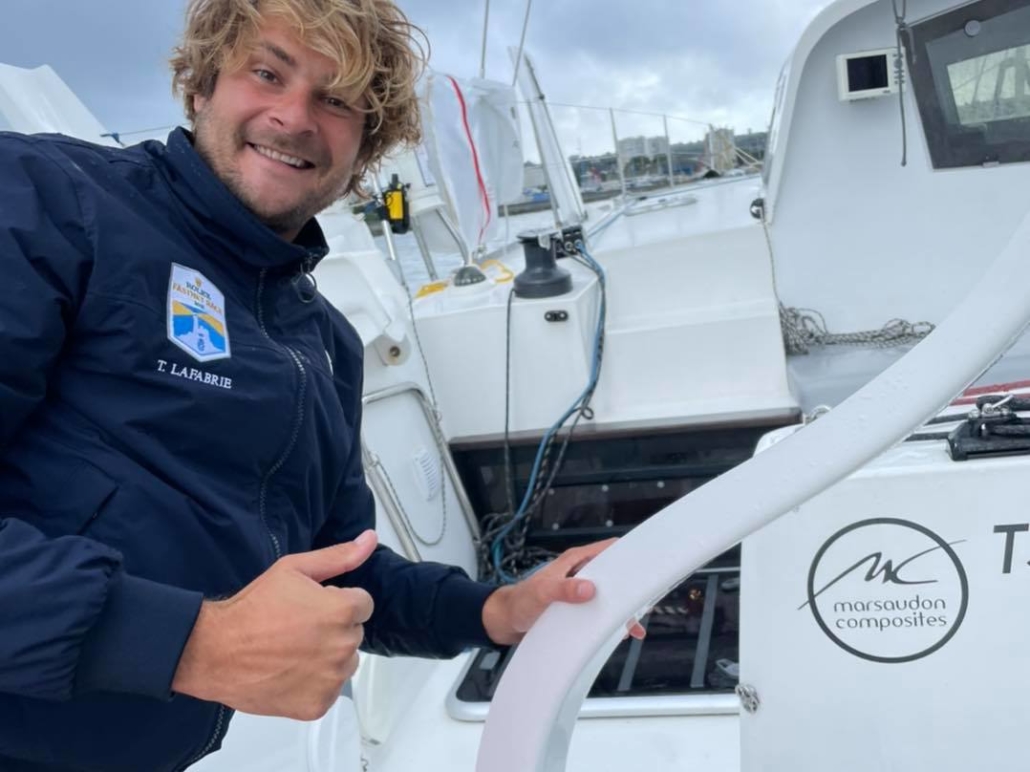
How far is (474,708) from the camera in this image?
2.13 meters

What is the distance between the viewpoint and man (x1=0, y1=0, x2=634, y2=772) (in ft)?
2.29

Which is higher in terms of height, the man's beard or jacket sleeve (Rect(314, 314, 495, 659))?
the man's beard

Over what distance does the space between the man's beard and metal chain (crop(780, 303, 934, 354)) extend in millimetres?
2715

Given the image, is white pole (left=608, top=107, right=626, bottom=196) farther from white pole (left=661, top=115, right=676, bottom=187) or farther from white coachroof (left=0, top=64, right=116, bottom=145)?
white coachroof (left=0, top=64, right=116, bottom=145)

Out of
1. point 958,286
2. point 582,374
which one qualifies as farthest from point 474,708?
point 958,286

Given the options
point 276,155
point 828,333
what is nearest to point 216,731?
point 276,155

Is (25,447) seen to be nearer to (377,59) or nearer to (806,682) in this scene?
(377,59)

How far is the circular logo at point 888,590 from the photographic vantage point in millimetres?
1043

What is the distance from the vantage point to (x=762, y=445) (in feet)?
4.32

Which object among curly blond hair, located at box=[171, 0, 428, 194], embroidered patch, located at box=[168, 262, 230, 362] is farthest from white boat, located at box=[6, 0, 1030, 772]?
curly blond hair, located at box=[171, 0, 428, 194]

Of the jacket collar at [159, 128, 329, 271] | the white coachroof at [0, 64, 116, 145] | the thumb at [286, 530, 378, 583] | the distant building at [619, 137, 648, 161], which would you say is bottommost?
the thumb at [286, 530, 378, 583]

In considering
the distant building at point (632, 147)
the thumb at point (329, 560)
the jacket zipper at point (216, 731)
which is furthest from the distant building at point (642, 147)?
Result: the thumb at point (329, 560)

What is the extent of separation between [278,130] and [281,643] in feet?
2.30

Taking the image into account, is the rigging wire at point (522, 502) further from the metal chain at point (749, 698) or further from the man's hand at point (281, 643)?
the man's hand at point (281, 643)
